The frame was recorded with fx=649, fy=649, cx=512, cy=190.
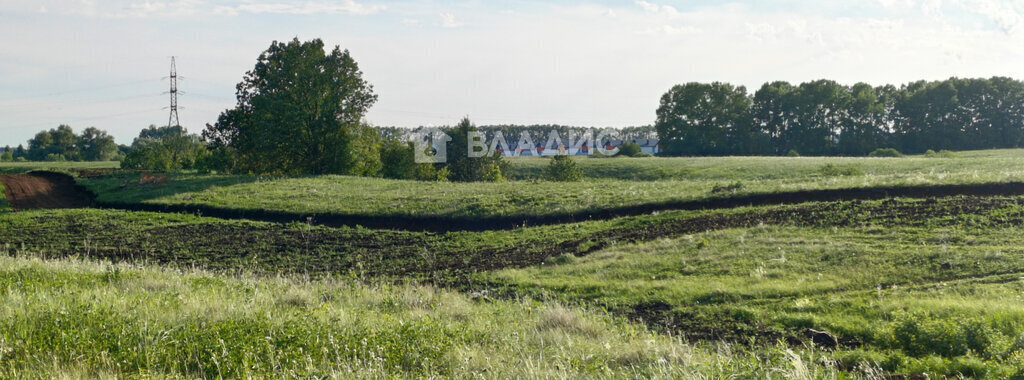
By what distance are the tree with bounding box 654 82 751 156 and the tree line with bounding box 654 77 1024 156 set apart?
0.48 ft

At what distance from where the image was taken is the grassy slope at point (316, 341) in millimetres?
6258

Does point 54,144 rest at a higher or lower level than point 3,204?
higher

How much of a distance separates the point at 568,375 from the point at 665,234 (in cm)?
1392

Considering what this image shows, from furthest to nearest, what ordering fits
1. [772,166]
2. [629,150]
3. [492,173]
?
[629,150] < [492,173] < [772,166]

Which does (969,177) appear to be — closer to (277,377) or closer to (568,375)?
(568,375)

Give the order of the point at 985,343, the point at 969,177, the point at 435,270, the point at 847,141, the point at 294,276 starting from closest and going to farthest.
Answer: the point at 985,343
the point at 294,276
the point at 435,270
the point at 969,177
the point at 847,141

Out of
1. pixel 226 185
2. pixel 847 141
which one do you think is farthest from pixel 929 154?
pixel 226 185

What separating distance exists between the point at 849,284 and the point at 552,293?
5.75 metres

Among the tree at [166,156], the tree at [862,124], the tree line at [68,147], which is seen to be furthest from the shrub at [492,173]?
the tree line at [68,147]

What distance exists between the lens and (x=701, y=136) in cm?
9488

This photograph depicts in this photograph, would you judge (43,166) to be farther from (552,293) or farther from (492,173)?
(552,293)

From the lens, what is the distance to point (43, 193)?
122 ft

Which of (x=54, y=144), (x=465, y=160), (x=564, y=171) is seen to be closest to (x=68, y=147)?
(x=54, y=144)

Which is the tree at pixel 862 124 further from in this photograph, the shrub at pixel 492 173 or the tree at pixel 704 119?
the shrub at pixel 492 173
